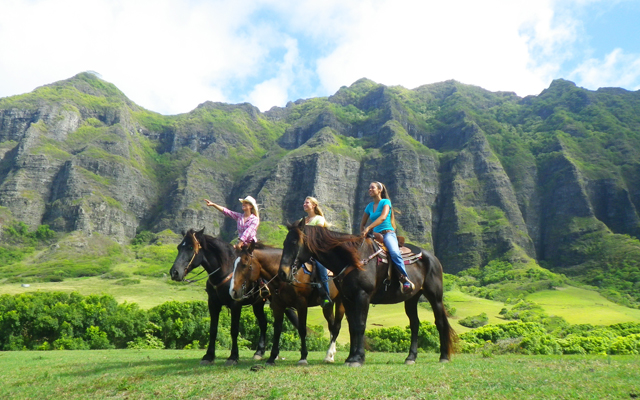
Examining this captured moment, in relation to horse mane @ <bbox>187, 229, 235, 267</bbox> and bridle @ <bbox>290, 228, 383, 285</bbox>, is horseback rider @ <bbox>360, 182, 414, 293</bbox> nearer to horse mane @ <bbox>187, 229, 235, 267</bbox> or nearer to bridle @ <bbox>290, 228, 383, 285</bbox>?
bridle @ <bbox>290, 228, 383, 285</bbox>

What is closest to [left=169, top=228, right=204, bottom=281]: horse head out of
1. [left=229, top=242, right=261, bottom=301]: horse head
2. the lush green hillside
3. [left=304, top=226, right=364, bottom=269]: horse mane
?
[left=229, top=242, right=261, bottom=301]: horse head

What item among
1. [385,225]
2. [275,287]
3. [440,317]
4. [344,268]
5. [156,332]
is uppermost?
[385,225]

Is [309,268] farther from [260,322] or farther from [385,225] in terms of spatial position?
[260,322]

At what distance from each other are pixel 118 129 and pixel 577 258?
169 meters

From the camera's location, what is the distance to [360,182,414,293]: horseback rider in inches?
363

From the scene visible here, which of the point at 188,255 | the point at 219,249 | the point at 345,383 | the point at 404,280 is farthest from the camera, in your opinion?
the point at 219,249

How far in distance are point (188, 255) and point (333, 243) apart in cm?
384

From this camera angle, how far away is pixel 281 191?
147500 mm

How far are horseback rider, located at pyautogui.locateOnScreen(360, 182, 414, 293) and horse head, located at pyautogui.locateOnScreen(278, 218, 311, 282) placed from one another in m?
1.40

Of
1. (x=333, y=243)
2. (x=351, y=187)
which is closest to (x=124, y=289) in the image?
(x=333, y=243)

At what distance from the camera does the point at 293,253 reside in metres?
8.39

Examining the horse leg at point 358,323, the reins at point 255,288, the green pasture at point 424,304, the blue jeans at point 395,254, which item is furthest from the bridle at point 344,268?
the green pasture at point 424,304

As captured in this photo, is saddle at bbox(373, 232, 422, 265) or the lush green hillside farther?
the lush green hillside

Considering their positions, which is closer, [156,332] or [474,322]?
[156,332]
